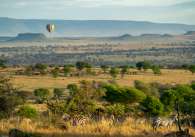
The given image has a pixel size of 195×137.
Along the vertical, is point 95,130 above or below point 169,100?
above

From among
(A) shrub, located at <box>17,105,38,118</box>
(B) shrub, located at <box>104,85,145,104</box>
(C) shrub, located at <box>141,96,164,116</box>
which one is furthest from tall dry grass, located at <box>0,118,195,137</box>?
(B) shrub, located at <box>104,85,145,104</box>

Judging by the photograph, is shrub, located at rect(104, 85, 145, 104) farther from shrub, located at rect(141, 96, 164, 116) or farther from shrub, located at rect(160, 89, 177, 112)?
shrub, located at rect(141, 96, 164, 116)

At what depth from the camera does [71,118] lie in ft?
43.8

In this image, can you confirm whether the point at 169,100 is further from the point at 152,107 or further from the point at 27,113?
the point at 27,113

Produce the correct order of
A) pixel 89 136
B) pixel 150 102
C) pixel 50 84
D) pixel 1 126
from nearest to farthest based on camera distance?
pixel 89 136 → pixel 1 126 → pixel 150 102 → pixel 50 84

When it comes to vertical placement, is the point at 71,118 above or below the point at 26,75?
above

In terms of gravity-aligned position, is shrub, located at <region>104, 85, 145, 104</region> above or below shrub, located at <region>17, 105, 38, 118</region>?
below

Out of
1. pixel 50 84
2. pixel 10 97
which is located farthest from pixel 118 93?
pixel 50 84

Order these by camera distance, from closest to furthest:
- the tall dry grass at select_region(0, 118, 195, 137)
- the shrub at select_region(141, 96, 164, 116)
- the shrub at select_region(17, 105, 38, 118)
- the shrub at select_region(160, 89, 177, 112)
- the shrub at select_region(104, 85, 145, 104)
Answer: the tall dry grass at select_region(0, 118, 195, 137), the shrub at select_region(17, 105, 38, 118), the shrub at select_region(141, 96, 164, 116), the shrub at select_region(160, 89, 177, 112), the shrub at select_region(104, 85, 145, 104)

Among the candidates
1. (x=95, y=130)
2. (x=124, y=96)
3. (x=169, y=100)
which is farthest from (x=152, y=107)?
(x=95, y=130)

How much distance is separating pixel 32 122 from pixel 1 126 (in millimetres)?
1036

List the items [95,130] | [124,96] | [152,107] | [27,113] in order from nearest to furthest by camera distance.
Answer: [95,130]
[27,113]
[152,107]
[124,96]

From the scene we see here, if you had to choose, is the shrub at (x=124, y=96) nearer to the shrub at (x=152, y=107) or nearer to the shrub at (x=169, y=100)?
the shrub at (x=169, y=100)

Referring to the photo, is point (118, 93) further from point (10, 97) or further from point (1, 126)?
point (1, 126)
